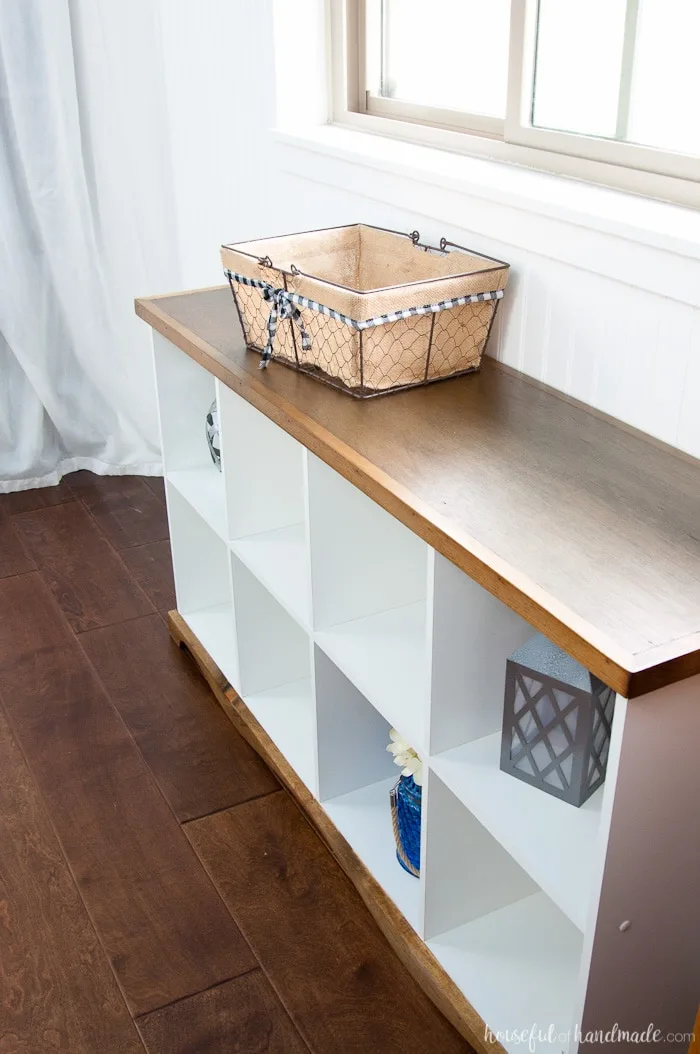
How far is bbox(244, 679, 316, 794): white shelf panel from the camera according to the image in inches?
71.7

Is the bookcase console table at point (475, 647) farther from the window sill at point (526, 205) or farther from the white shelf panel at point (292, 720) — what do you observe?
the window sill at point (526, 205)

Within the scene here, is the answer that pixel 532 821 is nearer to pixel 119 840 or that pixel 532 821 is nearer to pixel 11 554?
pixel 119 840

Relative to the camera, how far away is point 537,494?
125cm

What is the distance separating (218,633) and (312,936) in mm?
765

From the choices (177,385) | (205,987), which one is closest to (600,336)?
(177,385)

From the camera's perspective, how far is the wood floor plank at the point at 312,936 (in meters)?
1.44

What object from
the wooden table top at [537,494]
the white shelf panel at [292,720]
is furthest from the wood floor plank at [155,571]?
the wooden table top at [537,494]

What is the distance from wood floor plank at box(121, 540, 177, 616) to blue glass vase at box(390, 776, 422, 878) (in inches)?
40.6

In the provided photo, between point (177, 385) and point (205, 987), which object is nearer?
point (205, 987)

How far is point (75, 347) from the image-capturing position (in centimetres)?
309

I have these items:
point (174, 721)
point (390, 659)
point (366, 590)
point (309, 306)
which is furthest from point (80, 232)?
point (390, 659)

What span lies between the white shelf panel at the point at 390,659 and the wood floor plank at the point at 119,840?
0.45 meters

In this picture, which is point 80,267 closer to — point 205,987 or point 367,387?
point 367,387

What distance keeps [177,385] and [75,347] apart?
3.76 ft
